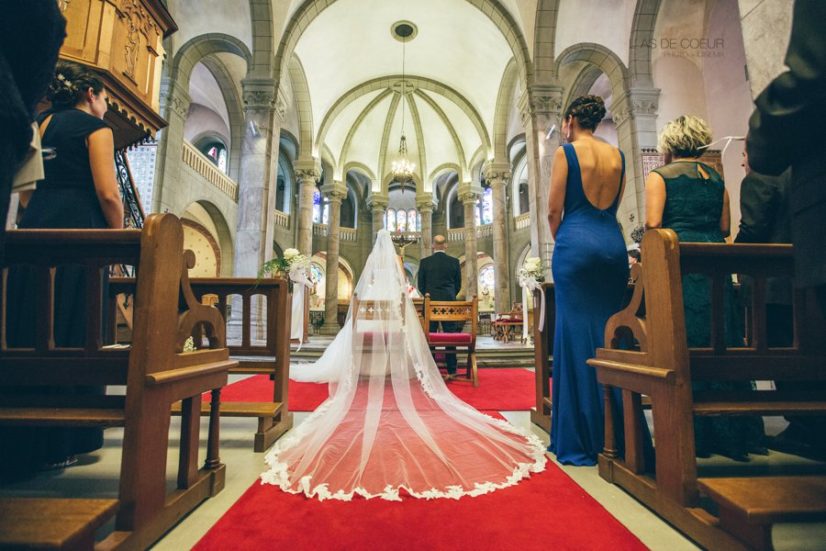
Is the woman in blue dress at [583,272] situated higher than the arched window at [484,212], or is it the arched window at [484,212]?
the arched window at [484,212]

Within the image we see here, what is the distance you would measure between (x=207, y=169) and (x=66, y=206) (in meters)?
11.3

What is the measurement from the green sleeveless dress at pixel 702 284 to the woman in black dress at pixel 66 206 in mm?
2904

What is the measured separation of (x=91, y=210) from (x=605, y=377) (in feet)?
8.55

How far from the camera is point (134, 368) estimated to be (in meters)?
1.30

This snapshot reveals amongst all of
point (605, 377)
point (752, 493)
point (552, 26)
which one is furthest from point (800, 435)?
point (552, 26)

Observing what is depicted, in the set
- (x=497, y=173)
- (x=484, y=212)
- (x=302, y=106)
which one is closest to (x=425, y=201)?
(x=497, y=173)

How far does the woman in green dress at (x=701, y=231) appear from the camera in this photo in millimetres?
2188

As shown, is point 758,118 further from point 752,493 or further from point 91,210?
point 91,210

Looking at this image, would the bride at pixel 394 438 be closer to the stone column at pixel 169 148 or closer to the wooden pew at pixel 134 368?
the wooden pew at pixel 134 368

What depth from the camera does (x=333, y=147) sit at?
16.9 metres

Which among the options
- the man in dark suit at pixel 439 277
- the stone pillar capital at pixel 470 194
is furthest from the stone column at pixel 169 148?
the stone pillar capital at pixel 470 194

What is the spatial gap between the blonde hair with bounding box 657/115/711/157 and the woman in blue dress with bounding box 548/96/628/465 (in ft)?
1.04

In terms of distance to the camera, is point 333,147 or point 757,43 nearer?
point 757,43

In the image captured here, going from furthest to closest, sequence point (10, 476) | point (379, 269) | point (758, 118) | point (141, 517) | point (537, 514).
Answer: point (379, 269)
point (10, 476)
point (537, 514)
point (141, 517)
point (758, 118)
